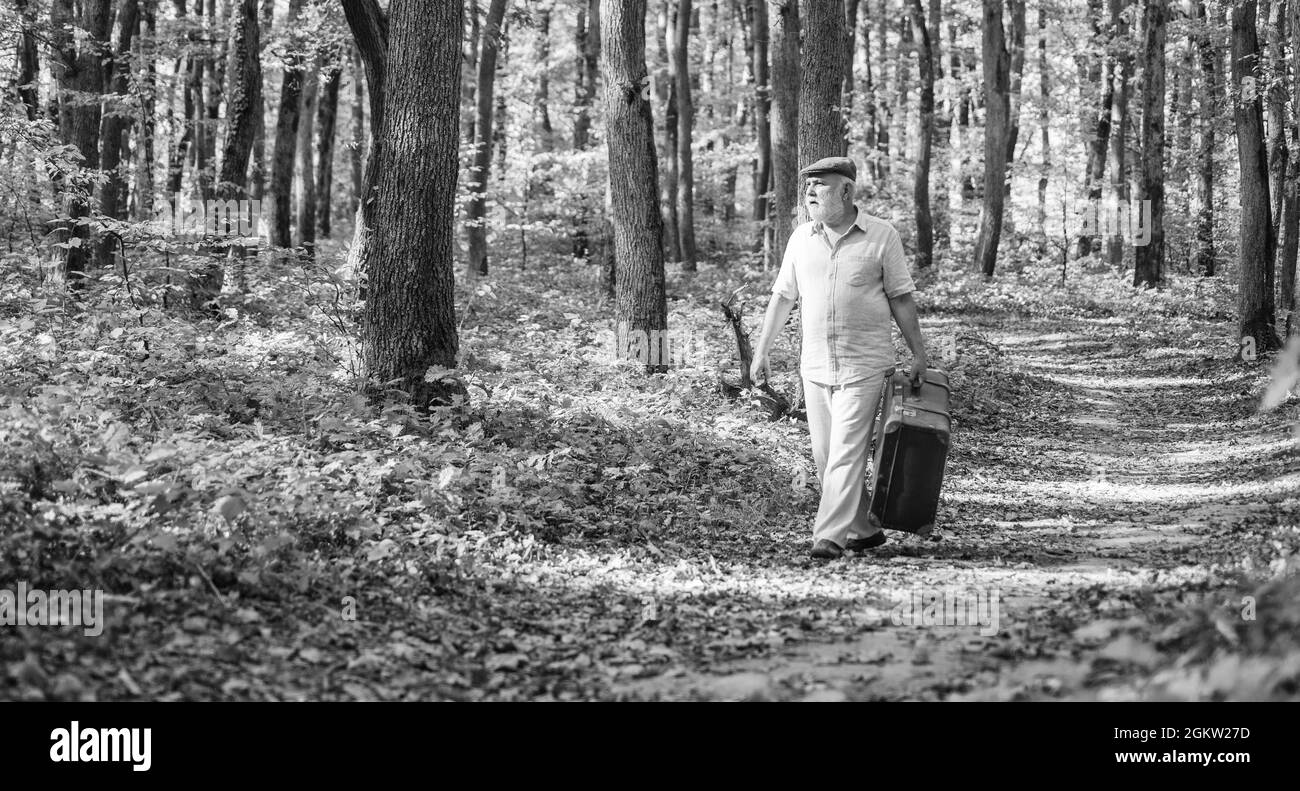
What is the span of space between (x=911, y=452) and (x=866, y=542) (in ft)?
2.24

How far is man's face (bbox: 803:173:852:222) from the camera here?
700 cm

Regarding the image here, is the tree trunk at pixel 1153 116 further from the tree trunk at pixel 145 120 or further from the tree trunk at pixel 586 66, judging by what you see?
the tree trunk at pixel 145 120

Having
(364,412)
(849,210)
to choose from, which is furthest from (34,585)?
(849,210)

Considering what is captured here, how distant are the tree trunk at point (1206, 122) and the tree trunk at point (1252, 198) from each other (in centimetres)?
294

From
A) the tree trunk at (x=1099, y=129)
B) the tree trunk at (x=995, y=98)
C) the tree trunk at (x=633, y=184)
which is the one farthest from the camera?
the tree trunk at (x=1099, y=129)

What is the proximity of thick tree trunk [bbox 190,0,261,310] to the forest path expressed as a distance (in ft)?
33.5

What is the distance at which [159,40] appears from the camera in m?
20.0

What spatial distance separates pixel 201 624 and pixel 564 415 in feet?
17.4

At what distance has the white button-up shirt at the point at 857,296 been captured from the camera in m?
7.01

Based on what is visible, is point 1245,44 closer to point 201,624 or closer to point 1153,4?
point 1153,4

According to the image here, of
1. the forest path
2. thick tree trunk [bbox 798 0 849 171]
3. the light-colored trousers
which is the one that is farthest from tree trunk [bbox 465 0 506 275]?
→ the light-colored trousers

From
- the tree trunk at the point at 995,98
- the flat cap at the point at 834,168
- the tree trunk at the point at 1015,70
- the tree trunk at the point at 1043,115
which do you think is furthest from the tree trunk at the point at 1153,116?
the flat cap at the point at 834,168

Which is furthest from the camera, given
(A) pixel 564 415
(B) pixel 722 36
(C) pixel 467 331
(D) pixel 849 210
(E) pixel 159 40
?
(B) pixel 722 36

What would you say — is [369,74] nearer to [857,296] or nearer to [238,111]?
[238,111]
